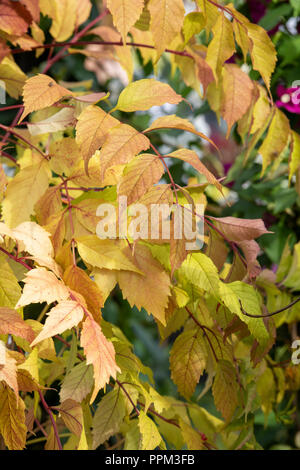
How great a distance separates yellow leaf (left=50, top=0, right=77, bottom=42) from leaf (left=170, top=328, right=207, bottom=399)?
1.32 ft

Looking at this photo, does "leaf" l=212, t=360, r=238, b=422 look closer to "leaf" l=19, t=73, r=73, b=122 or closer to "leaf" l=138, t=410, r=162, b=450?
"leaf" l=138, t=410, r=162, b=450

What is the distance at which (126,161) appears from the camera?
407 mm

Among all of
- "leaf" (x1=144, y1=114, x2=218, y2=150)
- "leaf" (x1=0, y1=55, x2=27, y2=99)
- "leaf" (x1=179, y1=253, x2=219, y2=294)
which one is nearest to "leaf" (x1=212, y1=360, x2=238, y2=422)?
"leaf" (x1=179, y1=253, x2=219, y2=294)

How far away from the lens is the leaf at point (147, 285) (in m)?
0.44

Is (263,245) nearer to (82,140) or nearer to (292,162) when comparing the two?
(292,162)

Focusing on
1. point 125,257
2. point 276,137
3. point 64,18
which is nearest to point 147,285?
point 125,257

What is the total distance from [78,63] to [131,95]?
997mm

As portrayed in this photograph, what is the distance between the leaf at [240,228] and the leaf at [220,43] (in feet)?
0.44

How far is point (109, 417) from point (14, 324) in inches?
5.8

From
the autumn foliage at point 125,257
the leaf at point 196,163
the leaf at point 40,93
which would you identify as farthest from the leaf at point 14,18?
the leaf at point 196,163

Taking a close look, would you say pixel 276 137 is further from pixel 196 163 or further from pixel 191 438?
pixel 191 438

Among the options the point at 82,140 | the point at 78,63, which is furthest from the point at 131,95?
the point at 78,63

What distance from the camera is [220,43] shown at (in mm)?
516

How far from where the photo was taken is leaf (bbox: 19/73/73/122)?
44cm
